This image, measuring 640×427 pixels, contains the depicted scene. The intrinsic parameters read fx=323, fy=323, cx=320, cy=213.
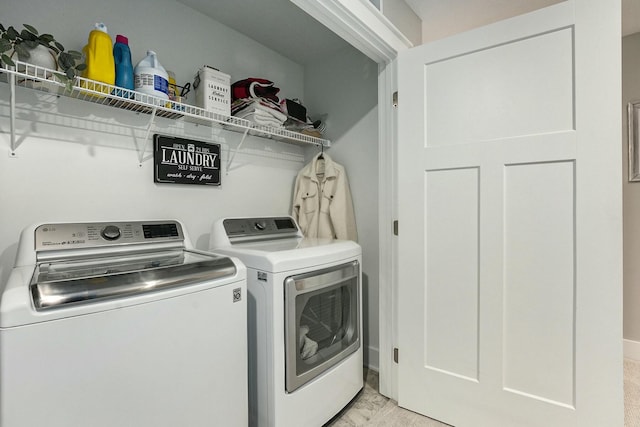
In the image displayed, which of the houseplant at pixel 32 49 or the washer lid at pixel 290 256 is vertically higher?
the houseplant at pixel 32 49

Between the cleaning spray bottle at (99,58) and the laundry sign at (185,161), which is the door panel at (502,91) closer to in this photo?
the laundry sign at (185,161)

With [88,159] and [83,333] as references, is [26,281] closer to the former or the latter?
[83,333]

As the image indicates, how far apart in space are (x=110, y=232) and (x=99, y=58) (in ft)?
2.37

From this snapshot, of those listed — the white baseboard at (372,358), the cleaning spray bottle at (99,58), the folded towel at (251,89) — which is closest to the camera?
the cleaning spray bottle at (99,58)

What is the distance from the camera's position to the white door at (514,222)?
134cm

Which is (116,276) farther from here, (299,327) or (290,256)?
(299,327)

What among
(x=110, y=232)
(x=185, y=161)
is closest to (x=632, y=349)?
(x=185, y=161)

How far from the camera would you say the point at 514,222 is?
59.7 inches

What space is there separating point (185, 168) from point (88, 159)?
453 mm

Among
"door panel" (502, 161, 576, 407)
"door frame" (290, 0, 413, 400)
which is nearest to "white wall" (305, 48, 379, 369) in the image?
"door frame" (290, 0, 413, 400)

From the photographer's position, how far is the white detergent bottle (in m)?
1.45

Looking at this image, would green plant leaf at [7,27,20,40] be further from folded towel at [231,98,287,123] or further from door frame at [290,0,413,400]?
door frame at [290,0,413,400]

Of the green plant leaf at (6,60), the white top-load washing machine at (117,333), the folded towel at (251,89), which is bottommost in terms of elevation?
the white top-load washing machine at (117,333)

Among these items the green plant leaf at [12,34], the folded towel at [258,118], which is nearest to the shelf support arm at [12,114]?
the green plant leaf at [12,34]
